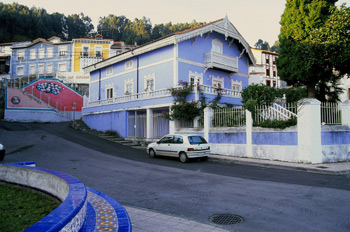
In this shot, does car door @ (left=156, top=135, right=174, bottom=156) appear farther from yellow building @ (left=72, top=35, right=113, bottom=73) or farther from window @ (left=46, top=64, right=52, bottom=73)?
window @ (left=46, top=64, right=52, bottom=73)

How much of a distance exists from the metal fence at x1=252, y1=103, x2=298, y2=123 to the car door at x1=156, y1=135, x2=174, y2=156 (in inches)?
200

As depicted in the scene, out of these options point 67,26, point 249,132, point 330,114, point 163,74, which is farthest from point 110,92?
point 67,26

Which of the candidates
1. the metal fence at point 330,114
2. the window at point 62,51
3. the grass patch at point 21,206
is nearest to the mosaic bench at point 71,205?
the grass patch at point 21,206

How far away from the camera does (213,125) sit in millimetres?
17406

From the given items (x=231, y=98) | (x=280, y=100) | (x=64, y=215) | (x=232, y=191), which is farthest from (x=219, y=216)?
(x=280, y=100)

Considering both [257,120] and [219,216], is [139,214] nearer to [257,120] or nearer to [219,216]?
[219,216]

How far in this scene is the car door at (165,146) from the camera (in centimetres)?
1516

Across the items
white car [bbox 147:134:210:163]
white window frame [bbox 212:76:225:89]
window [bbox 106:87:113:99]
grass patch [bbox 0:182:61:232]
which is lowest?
grass patch [bbox 0:182:61:232]

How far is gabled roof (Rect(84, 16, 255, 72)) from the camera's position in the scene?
69.5 ft

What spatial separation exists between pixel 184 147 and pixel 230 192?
21.9 feet

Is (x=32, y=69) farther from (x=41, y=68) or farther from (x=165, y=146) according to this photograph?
(x=165, y=146)

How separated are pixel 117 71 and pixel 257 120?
Result: 1671cm

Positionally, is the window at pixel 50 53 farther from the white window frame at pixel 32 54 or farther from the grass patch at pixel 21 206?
the grass patch at pixel 21 206

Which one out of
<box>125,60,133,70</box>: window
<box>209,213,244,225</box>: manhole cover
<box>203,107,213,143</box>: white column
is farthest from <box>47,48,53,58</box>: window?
<box>209,213,244,225</box>: manhole cover
